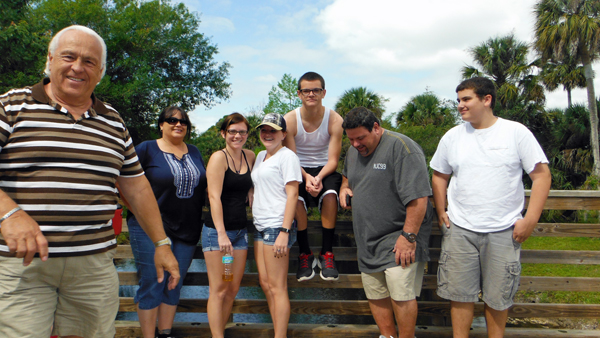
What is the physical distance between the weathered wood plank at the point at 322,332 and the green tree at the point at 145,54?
17.6 m

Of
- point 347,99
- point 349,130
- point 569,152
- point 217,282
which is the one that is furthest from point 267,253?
point 347,99

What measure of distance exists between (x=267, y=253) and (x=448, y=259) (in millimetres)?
1335

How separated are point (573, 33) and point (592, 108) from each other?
388 cm

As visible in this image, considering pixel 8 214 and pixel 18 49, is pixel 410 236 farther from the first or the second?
pixel 18 49

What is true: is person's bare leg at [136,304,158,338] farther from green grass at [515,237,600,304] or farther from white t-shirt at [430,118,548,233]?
green grass at [515,237,600,304]

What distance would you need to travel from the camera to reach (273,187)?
306cm

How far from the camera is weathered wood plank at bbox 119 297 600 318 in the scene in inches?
131

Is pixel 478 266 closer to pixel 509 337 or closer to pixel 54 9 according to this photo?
pixel 509 337

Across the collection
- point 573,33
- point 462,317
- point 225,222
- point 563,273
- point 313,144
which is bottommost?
point 563,273

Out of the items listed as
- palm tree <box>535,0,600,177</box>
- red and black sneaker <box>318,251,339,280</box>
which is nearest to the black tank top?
red and black sneaker <box>318,251,339,280</box>

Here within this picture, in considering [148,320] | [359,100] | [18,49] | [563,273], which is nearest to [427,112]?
[359,100]

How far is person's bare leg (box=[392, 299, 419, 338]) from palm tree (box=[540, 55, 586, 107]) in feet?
73.8

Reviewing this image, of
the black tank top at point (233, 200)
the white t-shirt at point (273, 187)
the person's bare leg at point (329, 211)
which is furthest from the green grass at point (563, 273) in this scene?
the black tank top at point (233, 200)

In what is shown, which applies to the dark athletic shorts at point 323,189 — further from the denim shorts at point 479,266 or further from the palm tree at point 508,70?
the palm tree at point 508,70
